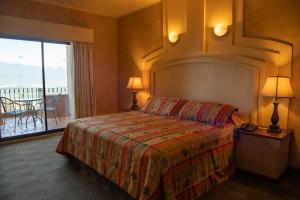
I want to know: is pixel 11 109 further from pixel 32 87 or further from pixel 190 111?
pixel 190 111

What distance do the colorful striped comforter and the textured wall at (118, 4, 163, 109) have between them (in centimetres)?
198

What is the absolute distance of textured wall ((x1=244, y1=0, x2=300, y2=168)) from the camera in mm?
2518

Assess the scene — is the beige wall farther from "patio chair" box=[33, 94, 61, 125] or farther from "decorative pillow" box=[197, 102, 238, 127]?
"decorative pillow" box=[197, 102, 238, 127]

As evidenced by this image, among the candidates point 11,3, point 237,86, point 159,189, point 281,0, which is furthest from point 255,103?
point 11,3

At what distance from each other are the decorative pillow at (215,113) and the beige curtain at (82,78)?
111 inches

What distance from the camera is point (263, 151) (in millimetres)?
2439

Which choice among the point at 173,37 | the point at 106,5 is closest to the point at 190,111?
the point at 173,37

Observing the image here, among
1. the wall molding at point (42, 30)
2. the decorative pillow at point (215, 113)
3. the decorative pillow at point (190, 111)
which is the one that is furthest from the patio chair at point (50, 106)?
the decorative pillow at point (215, 113)

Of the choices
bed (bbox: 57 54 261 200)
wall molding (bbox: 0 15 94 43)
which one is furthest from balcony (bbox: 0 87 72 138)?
bed (bbox: 57 54 261 200)

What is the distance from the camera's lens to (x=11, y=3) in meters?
3.74

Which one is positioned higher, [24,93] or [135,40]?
[135,40]

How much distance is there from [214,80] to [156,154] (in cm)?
193

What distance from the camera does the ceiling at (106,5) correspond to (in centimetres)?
402

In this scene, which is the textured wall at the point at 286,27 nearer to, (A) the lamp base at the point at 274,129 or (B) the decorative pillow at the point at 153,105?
(A) the lamp base at the point at 274,129
